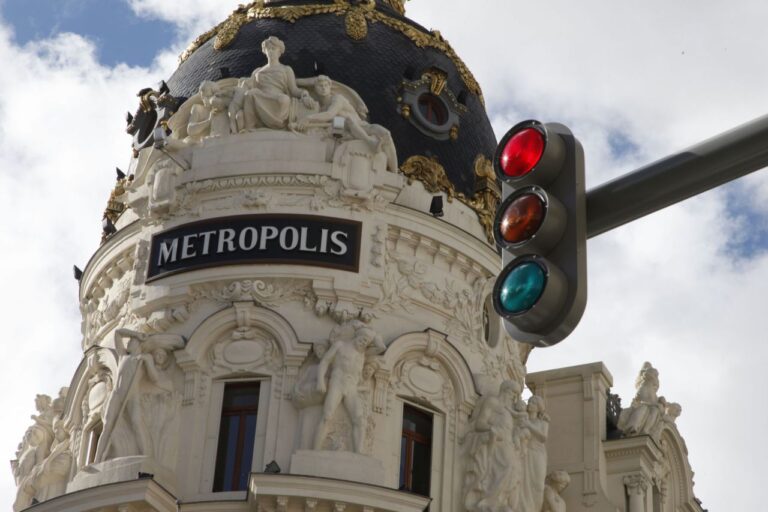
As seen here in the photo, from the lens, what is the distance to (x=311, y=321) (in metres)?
23.8

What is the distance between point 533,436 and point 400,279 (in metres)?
3.62

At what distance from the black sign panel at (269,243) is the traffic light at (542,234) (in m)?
18.6

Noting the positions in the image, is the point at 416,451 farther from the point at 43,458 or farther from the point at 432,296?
the point at 43,458

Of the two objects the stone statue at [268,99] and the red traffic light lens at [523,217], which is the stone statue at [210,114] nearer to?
the stone statue at [268,99]

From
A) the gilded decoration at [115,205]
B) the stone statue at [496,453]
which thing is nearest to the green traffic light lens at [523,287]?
the stone statue at [496,453]

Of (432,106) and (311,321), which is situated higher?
(432,106)

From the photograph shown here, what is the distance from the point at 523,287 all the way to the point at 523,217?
28 cm

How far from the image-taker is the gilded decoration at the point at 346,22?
27.8m

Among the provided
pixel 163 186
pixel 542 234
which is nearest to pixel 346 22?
pixel 163 186

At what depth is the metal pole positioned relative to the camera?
197 inches

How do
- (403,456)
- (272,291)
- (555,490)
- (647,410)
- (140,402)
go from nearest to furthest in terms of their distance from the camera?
(140,402), (403,456), (272,291), (555,490), (647,410)

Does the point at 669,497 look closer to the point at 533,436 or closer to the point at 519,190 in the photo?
the point at 533,436

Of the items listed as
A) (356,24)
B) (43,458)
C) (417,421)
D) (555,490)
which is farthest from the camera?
(356,24)

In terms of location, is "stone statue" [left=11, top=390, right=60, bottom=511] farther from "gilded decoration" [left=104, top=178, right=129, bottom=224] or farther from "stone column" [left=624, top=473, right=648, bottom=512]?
"stone column" [left=624, top=473, right=648, bottom=512]
